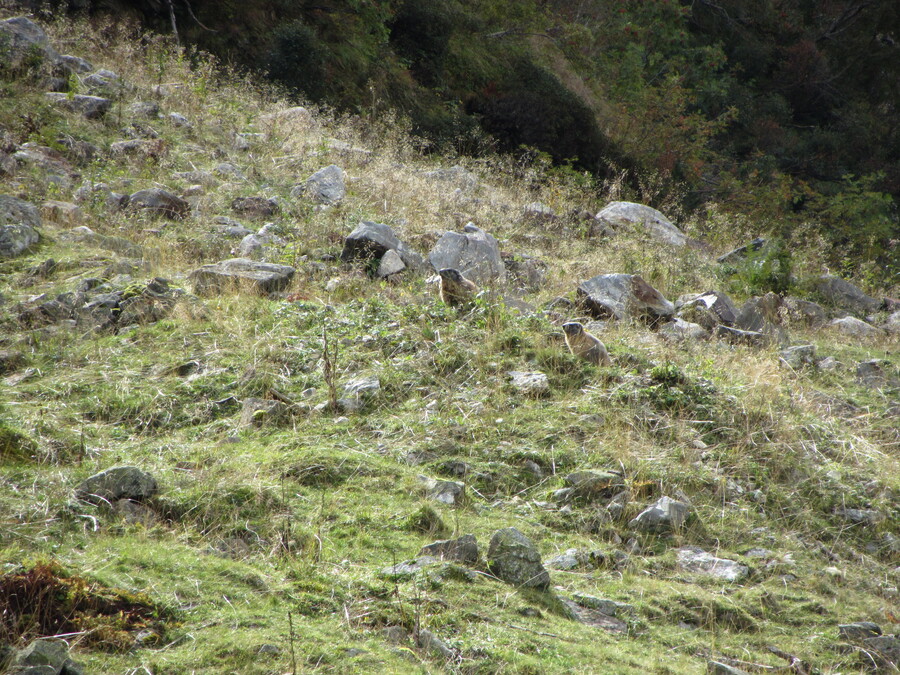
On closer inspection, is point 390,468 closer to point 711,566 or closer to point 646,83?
point 711,566

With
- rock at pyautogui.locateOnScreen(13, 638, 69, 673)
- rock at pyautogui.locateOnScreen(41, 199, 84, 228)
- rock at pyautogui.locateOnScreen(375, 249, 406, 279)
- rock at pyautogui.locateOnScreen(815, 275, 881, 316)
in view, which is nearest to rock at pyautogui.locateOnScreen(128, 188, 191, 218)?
rock at pyautogui.locateOnScreen(41, 199, 84, 228)

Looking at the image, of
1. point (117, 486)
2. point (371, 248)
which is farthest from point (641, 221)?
point (117, 486)

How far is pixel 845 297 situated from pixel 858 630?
21.3 ft

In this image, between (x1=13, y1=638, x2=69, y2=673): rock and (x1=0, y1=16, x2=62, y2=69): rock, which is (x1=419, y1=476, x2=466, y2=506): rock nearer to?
(x1=13, y1=638, x2=69, y2=673): rock

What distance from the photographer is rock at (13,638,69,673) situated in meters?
1.71

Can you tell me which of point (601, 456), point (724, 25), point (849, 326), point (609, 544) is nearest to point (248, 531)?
point (609, 544)

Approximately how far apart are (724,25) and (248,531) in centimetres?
2428

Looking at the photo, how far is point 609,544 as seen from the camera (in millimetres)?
3217

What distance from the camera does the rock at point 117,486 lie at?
2.84 meters

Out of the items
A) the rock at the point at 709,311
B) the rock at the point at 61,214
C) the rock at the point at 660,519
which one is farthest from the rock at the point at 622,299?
the rock at the point at 61,214

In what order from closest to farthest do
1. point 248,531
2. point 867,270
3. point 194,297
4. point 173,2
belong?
point 248,531
point 194,297
point 867,270
point 173,2

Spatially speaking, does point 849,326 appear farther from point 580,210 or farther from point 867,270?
point 580,210

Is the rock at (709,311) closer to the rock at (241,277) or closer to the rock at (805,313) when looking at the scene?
the rock at (805,313)

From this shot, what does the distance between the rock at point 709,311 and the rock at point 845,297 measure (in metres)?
2.33
